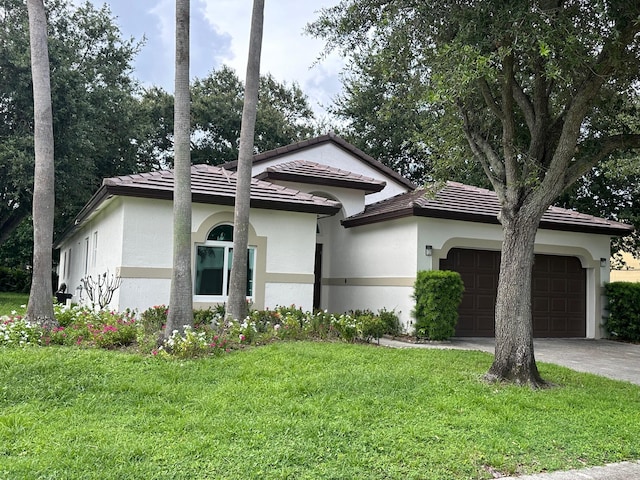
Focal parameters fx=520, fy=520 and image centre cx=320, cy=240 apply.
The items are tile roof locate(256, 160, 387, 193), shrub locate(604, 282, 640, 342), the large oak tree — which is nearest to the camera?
the large oak tree

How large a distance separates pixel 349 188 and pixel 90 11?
14.1 meters

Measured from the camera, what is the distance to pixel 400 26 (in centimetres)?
858

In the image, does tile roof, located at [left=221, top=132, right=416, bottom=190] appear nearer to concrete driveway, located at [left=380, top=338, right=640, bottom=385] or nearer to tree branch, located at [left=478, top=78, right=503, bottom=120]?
concrete driveway, located at [left=380, top=338, right=640, bottom=385]

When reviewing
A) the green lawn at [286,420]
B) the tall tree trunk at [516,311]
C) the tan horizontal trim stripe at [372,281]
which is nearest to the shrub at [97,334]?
the green lawn at [286,420]

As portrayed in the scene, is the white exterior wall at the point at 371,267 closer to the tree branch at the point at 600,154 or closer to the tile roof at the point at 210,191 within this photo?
the tile roof at the point at 210,191

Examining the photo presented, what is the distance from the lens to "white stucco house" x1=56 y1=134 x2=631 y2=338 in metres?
11.9

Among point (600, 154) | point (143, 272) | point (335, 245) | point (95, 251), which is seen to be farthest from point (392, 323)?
point (95, 251)

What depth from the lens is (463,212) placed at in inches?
530

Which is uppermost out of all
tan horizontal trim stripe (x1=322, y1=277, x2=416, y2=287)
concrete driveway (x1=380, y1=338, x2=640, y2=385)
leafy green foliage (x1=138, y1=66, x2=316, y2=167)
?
leafy green foliage (x1=138, y1=66, x2=316, y2=167)

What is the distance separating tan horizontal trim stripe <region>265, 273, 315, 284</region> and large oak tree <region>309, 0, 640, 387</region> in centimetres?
567

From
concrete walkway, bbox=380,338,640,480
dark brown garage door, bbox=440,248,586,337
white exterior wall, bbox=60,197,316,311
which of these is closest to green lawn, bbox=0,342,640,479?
concrete walkway, bbox=380,338,640,480

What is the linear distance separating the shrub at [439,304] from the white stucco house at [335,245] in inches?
26.7

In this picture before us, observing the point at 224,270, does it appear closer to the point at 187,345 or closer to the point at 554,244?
the point at 187,345

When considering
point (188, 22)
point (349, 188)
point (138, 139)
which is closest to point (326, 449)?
point (188, 22)
